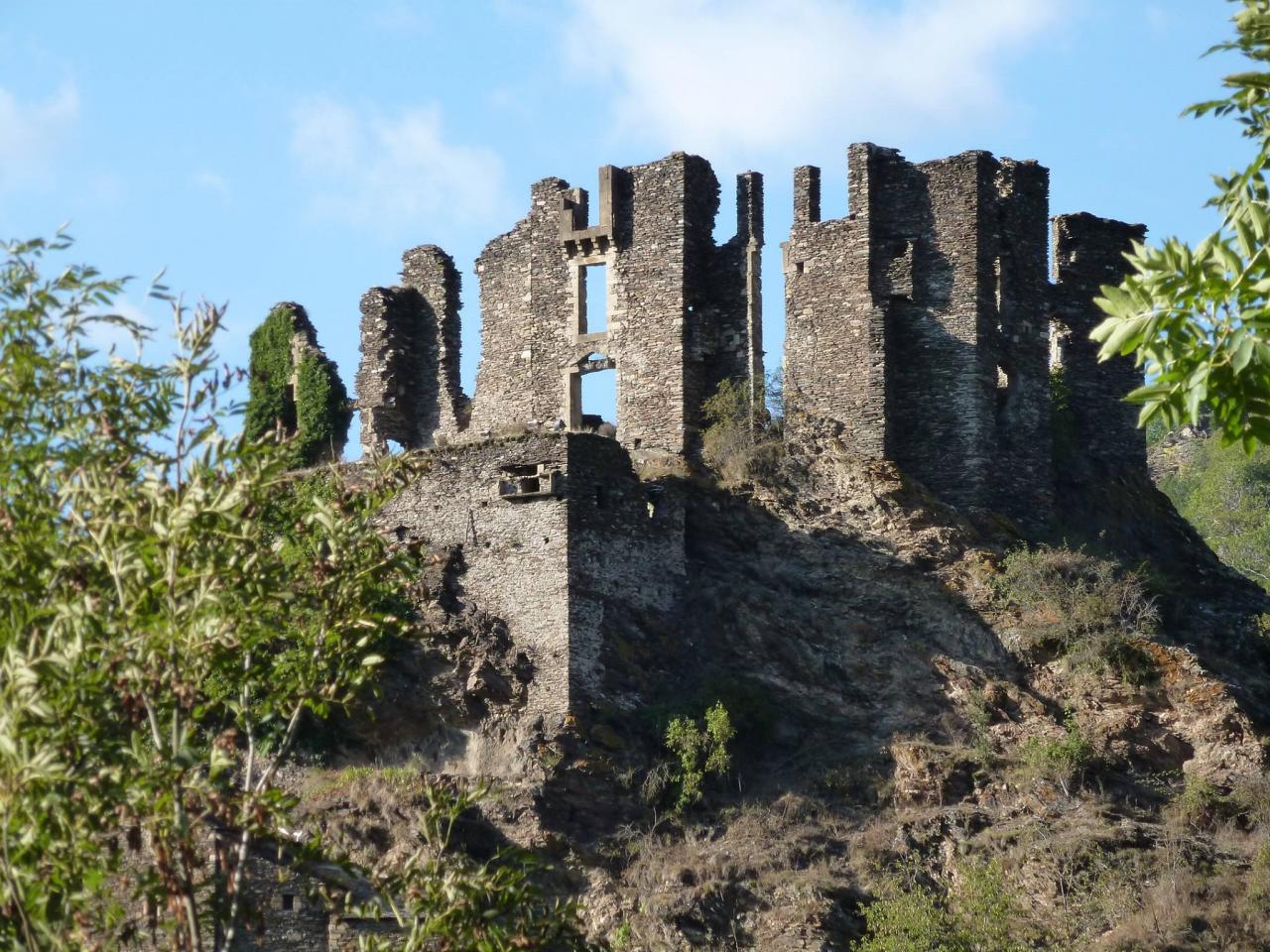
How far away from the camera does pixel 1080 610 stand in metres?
38.8

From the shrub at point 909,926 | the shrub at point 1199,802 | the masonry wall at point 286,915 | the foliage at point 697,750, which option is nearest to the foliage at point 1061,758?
the shrub at point 1199,802

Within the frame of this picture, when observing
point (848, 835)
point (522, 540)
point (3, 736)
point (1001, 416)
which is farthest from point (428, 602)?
point (3, 736)

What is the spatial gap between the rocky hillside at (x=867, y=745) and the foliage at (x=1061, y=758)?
0.07 metres

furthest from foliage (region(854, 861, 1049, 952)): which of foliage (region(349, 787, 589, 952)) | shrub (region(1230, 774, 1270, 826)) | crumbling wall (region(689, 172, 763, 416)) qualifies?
foliage (region(349, 787, 589, 952))

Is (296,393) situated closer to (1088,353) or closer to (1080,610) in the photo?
(1088,353)

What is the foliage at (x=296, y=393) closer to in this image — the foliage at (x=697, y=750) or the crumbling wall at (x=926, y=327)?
the crumbling wall at (x=926, y=327)

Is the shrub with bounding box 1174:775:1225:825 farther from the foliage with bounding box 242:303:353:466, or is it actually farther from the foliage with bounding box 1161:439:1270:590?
the foliage with bounding box 1161:439:1270:590

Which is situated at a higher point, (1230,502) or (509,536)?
(1230,502)

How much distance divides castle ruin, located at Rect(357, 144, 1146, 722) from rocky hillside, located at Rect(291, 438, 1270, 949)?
1.61 m

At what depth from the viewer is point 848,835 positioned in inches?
1405

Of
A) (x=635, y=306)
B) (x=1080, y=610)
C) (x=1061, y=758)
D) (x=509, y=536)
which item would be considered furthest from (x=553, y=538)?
(x=1080, y=610)

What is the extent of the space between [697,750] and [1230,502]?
4641cm

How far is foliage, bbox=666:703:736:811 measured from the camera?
36.0 meters

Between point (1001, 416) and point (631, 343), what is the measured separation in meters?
6.36
